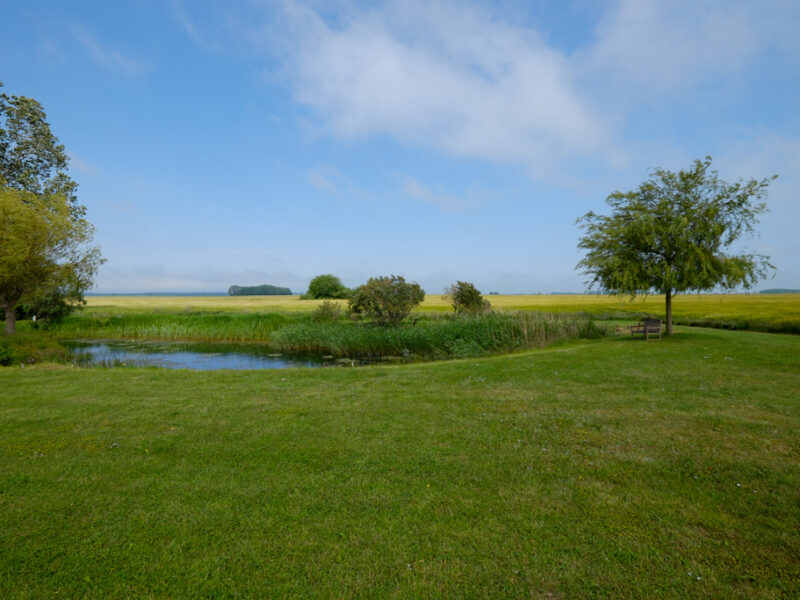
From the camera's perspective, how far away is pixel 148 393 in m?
9.16

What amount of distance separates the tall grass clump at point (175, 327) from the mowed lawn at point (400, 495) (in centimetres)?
2254

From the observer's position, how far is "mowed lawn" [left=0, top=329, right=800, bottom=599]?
3.32 meters

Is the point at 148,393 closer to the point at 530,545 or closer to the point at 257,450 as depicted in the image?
the point at 257,450

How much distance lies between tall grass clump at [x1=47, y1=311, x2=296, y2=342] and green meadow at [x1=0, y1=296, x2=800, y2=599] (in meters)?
22.4

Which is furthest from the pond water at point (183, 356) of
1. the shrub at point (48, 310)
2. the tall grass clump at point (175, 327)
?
the shrub at point (48, 310)

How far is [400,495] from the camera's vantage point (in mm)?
4566

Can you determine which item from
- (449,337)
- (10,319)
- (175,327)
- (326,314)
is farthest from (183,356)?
(449,337)

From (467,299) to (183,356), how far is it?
19.1 m

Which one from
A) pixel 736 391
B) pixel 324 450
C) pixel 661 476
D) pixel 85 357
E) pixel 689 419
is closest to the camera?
pixel 661 476

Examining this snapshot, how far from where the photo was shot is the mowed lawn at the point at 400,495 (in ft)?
10.9

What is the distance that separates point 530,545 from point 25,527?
4.86m

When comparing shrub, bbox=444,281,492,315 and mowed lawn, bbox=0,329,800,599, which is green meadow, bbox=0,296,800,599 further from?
shrub, bbox=444,281,492,315

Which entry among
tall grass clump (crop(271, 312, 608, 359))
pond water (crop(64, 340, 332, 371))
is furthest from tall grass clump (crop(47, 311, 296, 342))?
tall grass clump (crop(271, 312, 608, 359))

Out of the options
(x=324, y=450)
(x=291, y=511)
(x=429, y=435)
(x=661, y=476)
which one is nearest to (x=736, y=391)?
(x=661, y=476)
